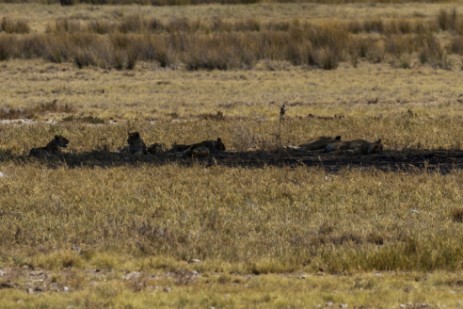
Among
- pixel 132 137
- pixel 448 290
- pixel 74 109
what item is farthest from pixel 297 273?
pixel 74 109

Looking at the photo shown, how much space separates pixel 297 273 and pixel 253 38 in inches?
948

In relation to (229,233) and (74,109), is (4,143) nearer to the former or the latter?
(74,109)

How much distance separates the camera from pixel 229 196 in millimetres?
11852

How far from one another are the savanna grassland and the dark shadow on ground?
7cm

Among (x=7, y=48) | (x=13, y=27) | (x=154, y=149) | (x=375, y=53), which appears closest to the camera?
(x=154, y=149)

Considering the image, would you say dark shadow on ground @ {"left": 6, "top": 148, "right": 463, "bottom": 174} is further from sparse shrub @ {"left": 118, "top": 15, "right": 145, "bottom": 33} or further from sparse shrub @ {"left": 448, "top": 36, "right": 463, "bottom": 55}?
sparse shrub @ {"left": 118, "top": 15, "right": 145, "bottom": 33}

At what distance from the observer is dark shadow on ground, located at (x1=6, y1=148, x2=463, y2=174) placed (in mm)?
14094

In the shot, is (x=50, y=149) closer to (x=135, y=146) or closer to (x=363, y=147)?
(x=135, y=146)

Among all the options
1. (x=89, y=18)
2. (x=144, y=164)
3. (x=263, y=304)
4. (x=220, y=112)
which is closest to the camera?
(x=263, y=304)

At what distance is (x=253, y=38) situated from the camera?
32.5 meters

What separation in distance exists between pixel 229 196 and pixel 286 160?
113 inches

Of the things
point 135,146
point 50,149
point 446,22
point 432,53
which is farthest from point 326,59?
point 50,149

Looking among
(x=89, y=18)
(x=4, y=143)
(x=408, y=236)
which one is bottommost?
(x=89, y=18)

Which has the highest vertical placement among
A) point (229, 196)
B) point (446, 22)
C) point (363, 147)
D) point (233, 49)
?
point (229, 196)
